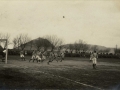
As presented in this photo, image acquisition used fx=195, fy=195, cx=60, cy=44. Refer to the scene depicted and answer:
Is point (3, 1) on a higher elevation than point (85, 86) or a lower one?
higher

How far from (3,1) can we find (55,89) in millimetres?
7742

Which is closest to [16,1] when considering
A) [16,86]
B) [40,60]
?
[16,86]

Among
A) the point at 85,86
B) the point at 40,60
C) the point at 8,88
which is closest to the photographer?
the point at 8,88

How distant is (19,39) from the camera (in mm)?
76625

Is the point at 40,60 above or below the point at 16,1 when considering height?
below

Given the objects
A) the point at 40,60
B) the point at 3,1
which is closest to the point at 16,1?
the point at 3,1

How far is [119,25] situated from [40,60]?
11942 millimetres

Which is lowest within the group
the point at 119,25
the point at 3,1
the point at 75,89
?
the point at 75,89

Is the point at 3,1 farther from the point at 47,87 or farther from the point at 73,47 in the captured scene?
the point at 73,47

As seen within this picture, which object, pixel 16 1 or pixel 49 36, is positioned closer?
pixel 16 1

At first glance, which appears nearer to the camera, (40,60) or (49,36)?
(40,60)

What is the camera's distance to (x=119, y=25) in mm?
15266

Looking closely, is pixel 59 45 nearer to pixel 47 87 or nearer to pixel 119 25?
pixel 119 25

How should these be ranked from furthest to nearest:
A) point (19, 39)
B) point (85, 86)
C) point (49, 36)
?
point (49, 36) → point (19, 39) → point (85, 86)
